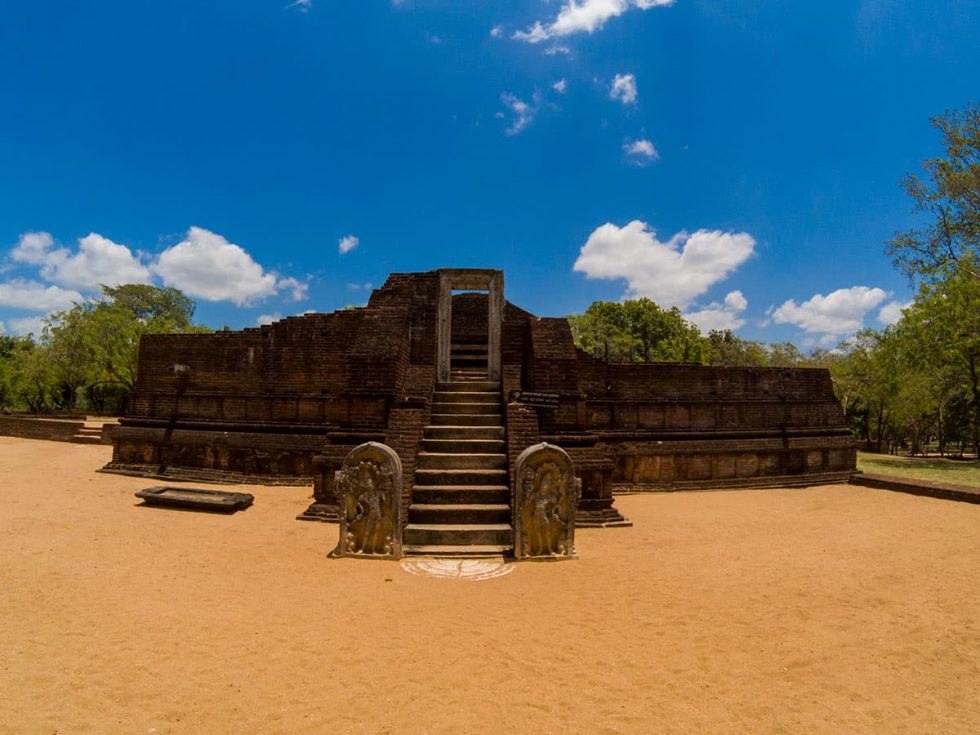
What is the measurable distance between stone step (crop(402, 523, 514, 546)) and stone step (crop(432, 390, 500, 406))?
9.33 ft

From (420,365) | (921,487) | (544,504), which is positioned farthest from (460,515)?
(921,487)

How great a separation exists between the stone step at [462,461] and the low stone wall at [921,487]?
852 centimetres

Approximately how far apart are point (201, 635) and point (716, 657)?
12.3 feet

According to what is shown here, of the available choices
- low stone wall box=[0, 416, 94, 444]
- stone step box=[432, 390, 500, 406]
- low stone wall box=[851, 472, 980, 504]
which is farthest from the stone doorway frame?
low stone wall box=[0, 416, 94, 444]

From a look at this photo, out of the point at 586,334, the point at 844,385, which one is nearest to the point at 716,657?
the point at 844,385

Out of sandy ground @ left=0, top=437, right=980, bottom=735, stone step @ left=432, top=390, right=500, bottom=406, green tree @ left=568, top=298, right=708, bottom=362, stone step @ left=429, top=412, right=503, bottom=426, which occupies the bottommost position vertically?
sandy ground @ left=0, top=437, right=980, bottom=735

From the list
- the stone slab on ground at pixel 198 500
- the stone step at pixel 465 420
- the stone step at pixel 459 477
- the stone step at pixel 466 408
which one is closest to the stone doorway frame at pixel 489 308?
the stone step at pixel 466 408

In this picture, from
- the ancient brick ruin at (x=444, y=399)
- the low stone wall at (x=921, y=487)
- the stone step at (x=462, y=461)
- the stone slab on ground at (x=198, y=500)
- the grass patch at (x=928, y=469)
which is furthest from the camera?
the grass patch at (x=928, y=469)

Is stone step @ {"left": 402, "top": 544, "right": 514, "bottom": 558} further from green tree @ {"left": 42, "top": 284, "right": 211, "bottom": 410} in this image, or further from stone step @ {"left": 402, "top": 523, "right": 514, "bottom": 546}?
green tree @ {"left": 42, "top": 284, "right": 211, "bottom": 410}

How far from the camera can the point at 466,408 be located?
320 inches

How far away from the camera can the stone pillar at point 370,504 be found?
18.1ft

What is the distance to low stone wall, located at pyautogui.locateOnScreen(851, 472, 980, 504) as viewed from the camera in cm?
866

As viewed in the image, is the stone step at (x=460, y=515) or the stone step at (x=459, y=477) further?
the stone step at (x=459, y=477)

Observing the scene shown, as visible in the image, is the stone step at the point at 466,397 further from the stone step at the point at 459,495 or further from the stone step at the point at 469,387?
the stone step at the point at 459,495
